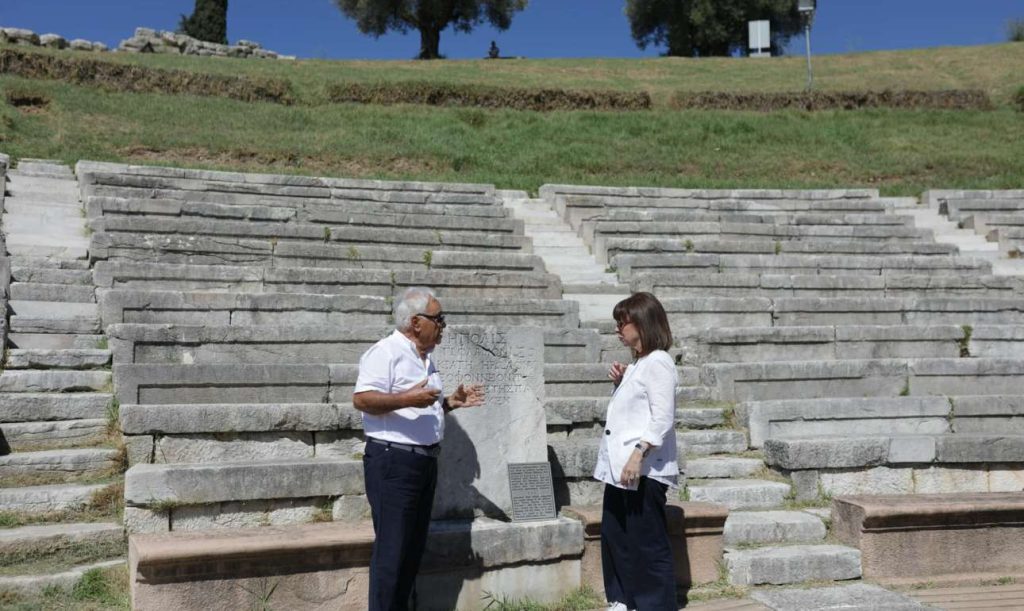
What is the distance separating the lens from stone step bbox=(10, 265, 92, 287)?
8383 millimetres

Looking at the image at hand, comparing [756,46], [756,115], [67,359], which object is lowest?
[67,359]

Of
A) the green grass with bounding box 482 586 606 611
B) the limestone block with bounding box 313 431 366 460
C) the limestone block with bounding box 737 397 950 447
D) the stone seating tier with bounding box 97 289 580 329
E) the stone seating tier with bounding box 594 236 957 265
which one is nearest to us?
the green grass with bounding box 482 586 606 611

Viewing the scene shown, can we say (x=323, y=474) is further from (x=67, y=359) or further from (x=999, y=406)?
(x=999, y=406)

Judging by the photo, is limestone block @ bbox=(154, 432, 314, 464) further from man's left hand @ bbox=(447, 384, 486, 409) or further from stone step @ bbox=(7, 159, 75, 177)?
stone step @ bbox=(7, 159, 75, 177)

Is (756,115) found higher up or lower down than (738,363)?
higher up

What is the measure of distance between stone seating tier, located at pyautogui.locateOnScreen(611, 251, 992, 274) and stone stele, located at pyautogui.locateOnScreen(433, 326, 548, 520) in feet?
18.4

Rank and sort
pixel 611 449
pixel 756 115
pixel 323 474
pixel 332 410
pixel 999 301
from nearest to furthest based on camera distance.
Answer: pixel 611 449
pixel 323 474
pixel 332 410
pixel 999 301
pixel 756 115

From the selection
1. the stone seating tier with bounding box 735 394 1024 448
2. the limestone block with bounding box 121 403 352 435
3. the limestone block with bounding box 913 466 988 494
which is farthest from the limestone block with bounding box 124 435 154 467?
the limestone block with bounding box 913 466 988 494

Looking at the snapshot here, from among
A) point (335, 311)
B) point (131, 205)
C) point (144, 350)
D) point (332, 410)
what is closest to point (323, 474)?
point (332, 410)

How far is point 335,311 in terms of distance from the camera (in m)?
8.62

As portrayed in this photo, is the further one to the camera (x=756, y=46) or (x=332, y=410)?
(x=756, y=46)

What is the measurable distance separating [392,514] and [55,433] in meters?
2.84

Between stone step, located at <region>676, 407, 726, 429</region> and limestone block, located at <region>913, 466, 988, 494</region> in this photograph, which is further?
stone step, located at <region>676, 407, 726, 429</region>

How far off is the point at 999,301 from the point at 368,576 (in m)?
8.61
